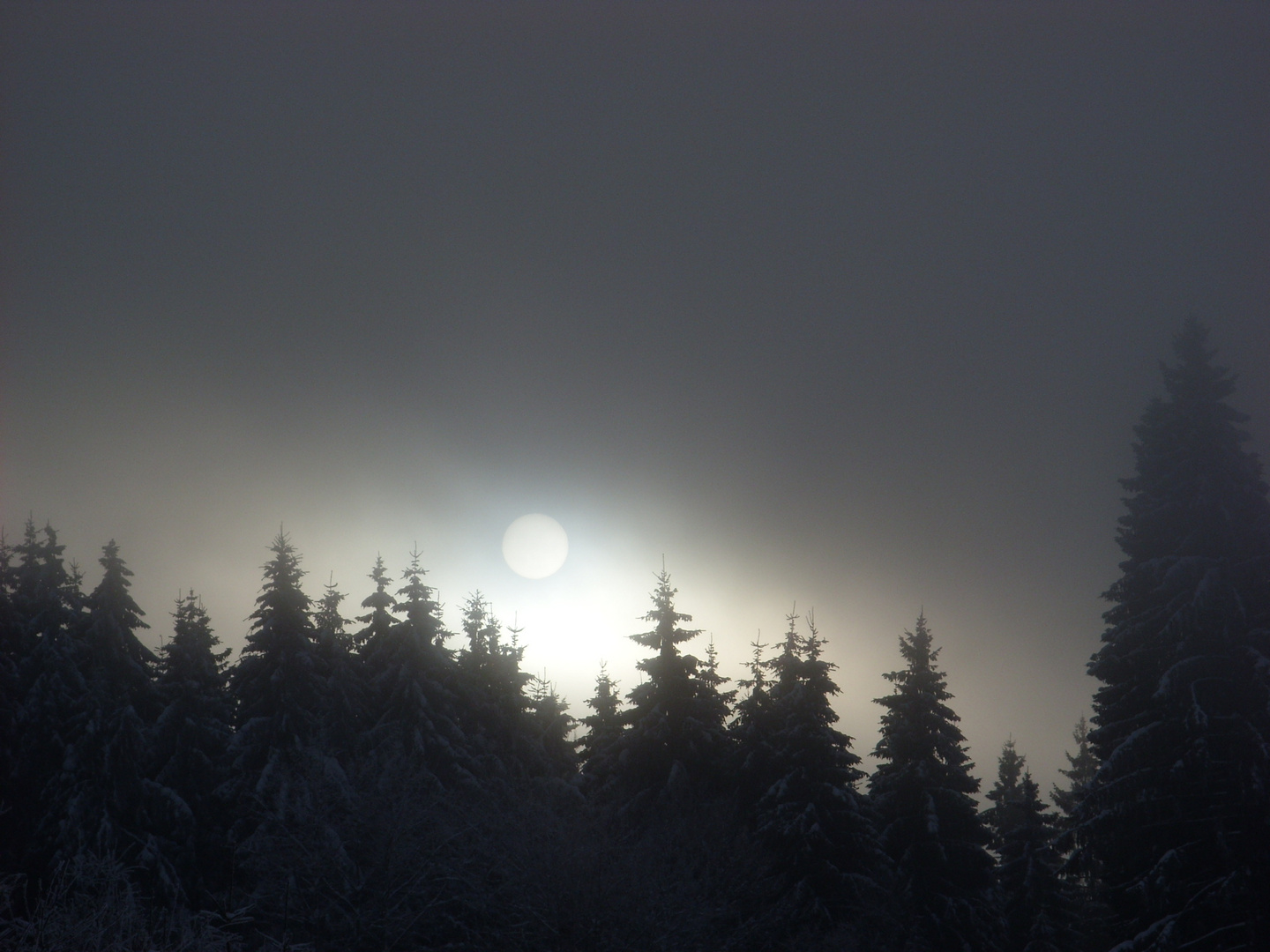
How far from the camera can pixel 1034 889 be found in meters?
40.9

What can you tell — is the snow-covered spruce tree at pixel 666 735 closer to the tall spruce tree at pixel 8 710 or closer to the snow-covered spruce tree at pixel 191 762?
the snow-covered spruce tree at pixel 191 762

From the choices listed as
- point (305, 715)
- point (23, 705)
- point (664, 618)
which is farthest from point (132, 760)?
point (664, 618)

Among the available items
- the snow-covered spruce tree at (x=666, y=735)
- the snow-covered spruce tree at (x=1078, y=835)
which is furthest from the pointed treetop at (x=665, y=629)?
the snow-covered spruce tree at (x=1078, y=835)

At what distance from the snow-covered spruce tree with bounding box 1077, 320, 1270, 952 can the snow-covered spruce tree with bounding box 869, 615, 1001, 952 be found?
9.19 m

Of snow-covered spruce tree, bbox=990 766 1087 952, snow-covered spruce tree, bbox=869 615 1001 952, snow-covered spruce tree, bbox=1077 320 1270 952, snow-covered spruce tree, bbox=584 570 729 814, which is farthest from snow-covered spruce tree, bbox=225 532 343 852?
snow-covered spruce tree, bbox=990 766 1087 952

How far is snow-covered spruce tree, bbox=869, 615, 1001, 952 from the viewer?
3369 centimetres

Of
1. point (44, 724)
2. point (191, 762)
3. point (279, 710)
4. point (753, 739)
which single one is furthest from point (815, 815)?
point (44, 724)

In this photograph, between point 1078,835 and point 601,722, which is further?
point 601,722

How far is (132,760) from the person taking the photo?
3391 centimetres

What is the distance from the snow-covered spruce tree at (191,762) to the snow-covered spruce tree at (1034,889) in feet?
112

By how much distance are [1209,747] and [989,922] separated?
1487 centimetres

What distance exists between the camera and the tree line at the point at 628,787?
78.5ft

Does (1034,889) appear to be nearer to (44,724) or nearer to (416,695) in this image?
(416,695)

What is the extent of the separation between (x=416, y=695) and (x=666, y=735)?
11818 mm
